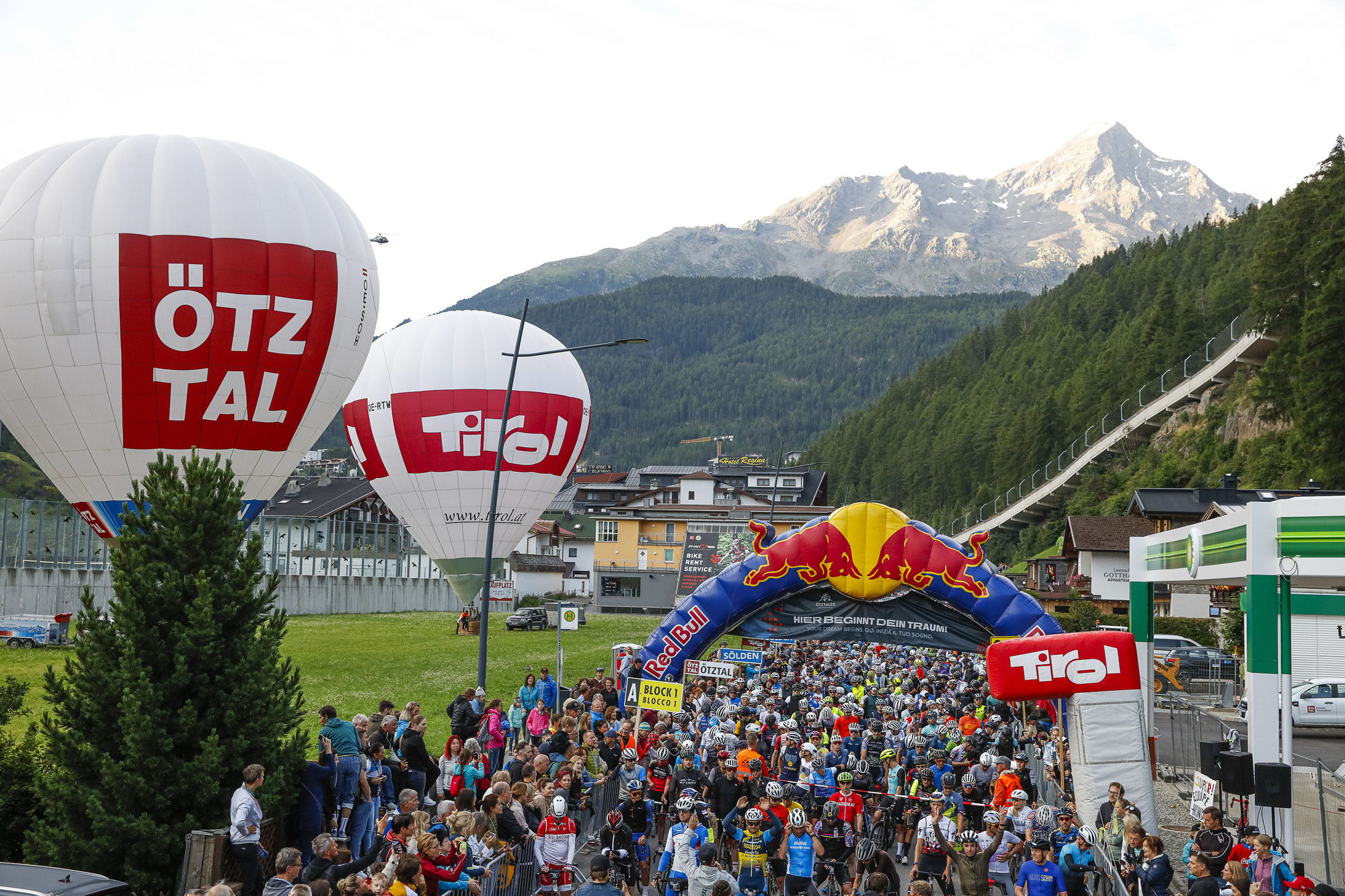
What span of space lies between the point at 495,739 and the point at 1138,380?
83768 millimetres

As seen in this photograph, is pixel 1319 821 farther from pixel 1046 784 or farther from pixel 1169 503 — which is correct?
pixel 1169 503

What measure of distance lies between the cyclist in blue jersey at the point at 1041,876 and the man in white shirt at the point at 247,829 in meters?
7.45

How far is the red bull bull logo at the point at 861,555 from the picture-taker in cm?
2009

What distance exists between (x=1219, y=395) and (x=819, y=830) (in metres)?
67.8

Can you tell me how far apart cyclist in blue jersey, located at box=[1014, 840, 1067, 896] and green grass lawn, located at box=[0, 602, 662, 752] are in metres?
15.6

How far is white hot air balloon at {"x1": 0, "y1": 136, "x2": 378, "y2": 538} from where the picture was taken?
2156cm

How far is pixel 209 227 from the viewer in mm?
22234

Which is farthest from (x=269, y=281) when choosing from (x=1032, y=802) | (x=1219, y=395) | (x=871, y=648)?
(x=1219, y=395)

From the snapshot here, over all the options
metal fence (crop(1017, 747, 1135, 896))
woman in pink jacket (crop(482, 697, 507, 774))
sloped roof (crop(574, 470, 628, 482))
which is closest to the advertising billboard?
metal fence (crop(1017, 747, 1135, 896))

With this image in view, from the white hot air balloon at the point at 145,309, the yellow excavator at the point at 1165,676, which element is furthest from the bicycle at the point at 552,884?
the yellow excavator at the point at 1165,676

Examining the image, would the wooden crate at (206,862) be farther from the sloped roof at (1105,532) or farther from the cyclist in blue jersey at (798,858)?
the sloped roof at (1105,532)

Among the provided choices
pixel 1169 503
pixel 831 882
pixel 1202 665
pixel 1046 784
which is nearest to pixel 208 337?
pixel 831 882

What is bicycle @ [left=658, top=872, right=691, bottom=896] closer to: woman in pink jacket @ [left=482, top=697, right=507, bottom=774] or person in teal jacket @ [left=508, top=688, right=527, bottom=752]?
woman in pink jacket @ [left=482, top=697, right=507, bottom=774]

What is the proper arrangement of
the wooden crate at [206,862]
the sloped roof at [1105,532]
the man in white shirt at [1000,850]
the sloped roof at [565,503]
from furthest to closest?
the sloped roof at [565,503], the sloped roof at [1105,532], the man in white shirt at [1000,850], the wooden crate at [206,862]
